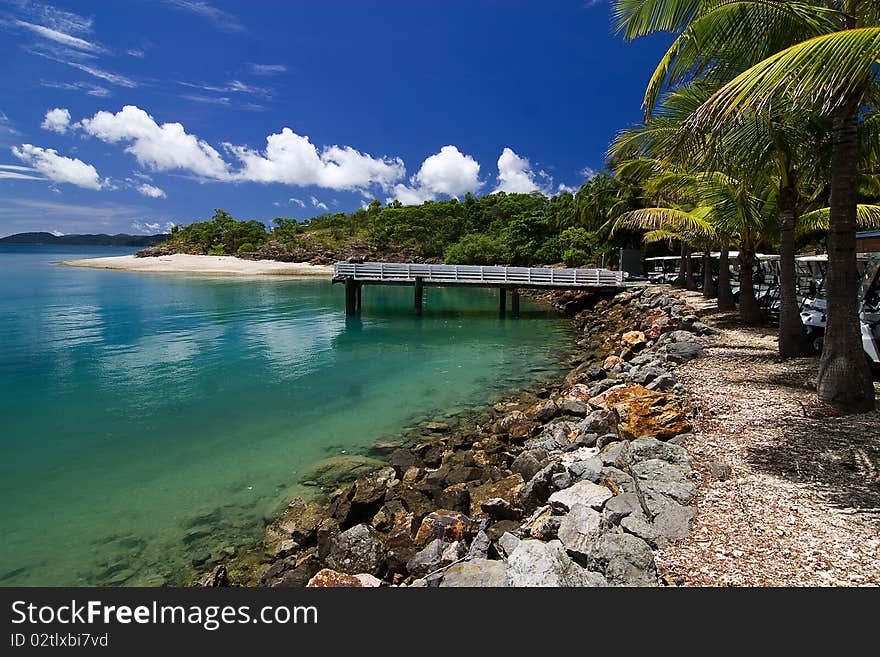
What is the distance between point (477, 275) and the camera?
30.8 m

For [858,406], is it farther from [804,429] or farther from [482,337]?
[482,337]

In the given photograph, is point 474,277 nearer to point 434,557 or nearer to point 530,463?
point 530,463

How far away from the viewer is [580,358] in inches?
683

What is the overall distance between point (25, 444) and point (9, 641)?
920cm

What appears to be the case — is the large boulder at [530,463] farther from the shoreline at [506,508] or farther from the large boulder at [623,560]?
the large boulder at [623,560]

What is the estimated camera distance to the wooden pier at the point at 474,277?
3021 centimetres

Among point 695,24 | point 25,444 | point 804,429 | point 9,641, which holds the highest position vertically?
point 695,24

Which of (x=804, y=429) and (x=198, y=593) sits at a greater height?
(x=804, y=429)

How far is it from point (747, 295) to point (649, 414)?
418 inches

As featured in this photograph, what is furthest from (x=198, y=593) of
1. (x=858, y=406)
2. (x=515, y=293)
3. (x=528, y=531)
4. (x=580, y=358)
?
(x=515, y=293)

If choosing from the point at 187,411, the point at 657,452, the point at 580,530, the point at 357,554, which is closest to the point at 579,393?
the point at 657,452

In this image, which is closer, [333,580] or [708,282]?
[333,580]

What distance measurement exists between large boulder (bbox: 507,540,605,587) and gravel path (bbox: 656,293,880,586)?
2.13 feet

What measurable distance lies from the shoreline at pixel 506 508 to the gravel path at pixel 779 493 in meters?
0.28
